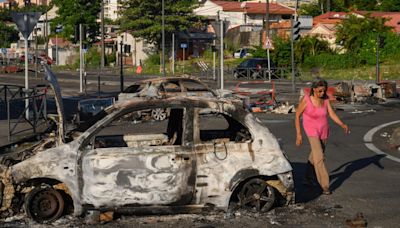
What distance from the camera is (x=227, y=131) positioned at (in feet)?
28.5

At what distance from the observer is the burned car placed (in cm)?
732

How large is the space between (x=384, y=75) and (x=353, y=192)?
37704 mm

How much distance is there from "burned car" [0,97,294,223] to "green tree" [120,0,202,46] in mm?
59166

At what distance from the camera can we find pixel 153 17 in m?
68.7

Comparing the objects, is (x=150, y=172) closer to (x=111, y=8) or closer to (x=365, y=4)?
(x=365, y=4)

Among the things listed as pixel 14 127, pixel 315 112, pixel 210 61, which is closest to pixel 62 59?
pixel 210 61

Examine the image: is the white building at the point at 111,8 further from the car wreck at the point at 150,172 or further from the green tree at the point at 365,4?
the car wreck at the point at 150,172

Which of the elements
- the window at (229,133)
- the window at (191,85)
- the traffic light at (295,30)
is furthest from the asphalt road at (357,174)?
the traffic light at (295,30)

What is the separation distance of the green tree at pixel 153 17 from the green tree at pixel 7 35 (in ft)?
193

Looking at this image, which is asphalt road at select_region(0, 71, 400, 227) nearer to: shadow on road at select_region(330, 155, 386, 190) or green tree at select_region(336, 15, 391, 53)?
shadow on road at select_region(330, 155, 386, 190)

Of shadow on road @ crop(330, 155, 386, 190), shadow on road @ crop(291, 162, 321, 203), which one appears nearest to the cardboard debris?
shadow on road @ crop(330, 155, 386, 190)

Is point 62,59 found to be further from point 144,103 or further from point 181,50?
point 144,103

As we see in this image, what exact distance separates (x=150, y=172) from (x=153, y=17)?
6232cm

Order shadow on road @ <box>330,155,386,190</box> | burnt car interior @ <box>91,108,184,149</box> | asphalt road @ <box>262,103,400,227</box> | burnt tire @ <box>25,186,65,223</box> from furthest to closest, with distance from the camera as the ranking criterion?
shadow on road @ <box>330,155,386,190</box>
asphalt road @ <box>262,103,400,227</box>
burnt car interior @ <box>91,108,184,149</box>
burnt tire @ <box>25,186,65,223</box>
